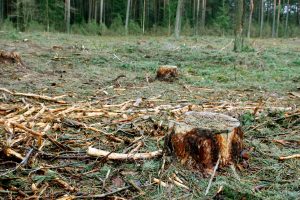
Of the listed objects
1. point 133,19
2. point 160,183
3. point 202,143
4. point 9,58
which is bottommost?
point 160,183

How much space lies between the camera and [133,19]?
129ft

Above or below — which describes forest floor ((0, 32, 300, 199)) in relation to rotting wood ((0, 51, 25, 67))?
below

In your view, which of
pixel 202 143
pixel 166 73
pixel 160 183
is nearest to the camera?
pixel 160 183

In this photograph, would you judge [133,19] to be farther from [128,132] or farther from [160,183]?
[160,183]

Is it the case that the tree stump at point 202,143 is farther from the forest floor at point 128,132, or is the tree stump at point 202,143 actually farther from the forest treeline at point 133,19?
the forest treeline at point 133,19

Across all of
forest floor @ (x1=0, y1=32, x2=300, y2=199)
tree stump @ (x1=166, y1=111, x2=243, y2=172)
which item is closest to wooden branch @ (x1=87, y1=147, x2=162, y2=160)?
forest floor @ (x1=0, y1=32, x2=300, y2=199)

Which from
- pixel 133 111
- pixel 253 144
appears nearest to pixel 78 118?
pixel 133 111

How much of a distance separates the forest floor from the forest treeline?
13938mm

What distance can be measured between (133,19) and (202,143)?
37.1m

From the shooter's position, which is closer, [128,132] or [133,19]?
[128,132]

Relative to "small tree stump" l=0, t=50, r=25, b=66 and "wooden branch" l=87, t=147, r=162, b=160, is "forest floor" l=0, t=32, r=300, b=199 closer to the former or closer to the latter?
"wooden branch" l=87, t=147, r=162, b=160

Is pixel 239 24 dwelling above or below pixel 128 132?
above

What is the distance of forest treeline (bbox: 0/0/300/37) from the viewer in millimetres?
25703

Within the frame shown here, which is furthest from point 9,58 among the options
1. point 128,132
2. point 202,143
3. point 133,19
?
point 133,19
